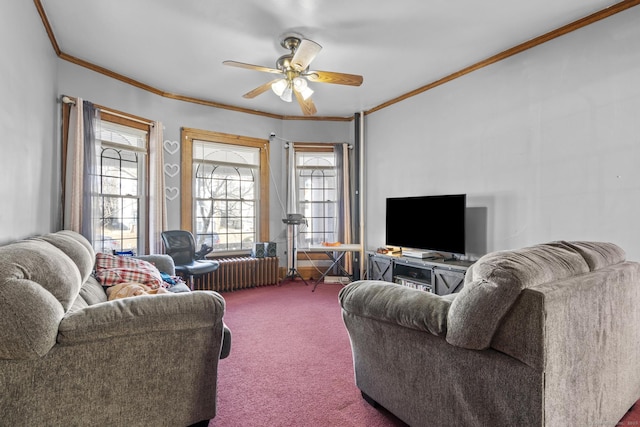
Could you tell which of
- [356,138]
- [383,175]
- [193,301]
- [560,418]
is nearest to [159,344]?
[193,301]

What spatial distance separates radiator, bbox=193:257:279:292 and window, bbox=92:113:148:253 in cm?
99

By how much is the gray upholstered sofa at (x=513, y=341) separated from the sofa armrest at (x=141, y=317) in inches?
28.8

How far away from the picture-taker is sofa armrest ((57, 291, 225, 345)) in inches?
53.6

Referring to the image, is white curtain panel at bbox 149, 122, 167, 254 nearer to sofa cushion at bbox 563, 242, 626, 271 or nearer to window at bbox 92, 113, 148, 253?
window at bbox 92, 113, 148, 253

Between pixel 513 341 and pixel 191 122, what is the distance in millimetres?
4752

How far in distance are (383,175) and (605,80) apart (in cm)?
271

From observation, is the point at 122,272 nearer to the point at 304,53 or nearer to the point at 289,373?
the point at 289,373

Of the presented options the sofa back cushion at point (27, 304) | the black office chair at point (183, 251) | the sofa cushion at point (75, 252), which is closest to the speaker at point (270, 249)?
the black office chair at point (183, 251)

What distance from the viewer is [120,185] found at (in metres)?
4.19

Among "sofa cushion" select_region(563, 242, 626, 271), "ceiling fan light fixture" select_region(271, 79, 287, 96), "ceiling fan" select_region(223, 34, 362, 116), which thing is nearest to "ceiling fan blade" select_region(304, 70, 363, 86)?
"ceiling fan" select_region(223, 34, 362, 116)

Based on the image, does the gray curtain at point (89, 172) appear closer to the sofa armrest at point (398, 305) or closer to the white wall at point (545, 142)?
the sofa armrest at point (398, 305)

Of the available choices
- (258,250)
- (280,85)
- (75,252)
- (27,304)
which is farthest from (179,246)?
(27,304)

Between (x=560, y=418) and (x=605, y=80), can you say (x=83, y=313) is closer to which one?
(x=560, y=418)

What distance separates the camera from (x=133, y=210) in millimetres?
4301
